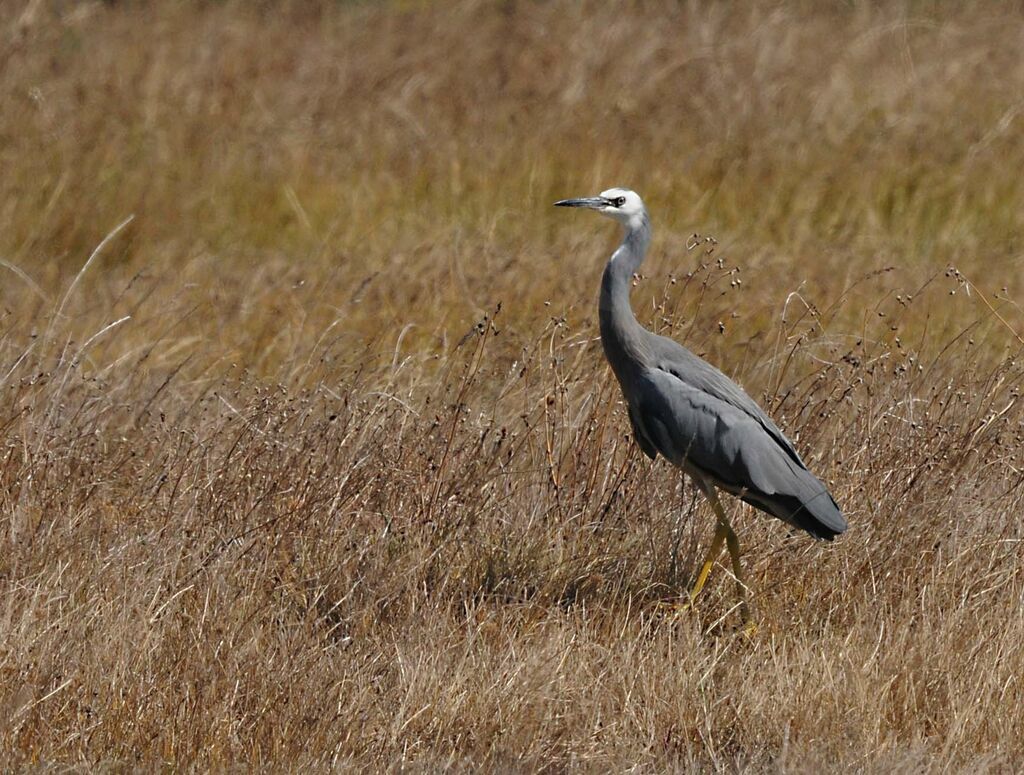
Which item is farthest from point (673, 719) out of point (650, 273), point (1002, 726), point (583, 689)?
point (650, 273)

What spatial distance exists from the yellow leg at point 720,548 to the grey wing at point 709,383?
0.88 ft

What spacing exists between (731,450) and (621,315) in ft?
1.84

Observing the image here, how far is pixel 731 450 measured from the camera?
527cm

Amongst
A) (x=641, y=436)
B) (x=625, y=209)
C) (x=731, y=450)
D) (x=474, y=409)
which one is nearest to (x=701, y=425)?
(x=731, y=450)

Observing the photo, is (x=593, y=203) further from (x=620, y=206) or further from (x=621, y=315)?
(x=621, y=315)

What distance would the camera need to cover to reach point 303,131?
10789 millimetres

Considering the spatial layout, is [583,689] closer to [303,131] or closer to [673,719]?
[673,719]

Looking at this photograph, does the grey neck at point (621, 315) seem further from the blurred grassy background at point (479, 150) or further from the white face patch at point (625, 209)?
the blurred grassy background at point (479, 150)

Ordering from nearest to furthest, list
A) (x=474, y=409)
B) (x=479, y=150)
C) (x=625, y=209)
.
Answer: (x=625, y=209)
(x=474, y=409)
(x=479, y=150)

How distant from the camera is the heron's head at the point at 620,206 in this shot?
5.54m

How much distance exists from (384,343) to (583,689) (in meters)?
3.36

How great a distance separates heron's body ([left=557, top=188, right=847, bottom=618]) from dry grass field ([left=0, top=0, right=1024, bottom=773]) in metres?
0.22

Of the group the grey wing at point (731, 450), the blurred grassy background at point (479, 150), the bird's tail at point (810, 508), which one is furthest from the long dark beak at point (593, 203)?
the blurred grassy background at point (479, 150)

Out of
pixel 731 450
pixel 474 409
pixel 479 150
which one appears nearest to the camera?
pixel 731 450
